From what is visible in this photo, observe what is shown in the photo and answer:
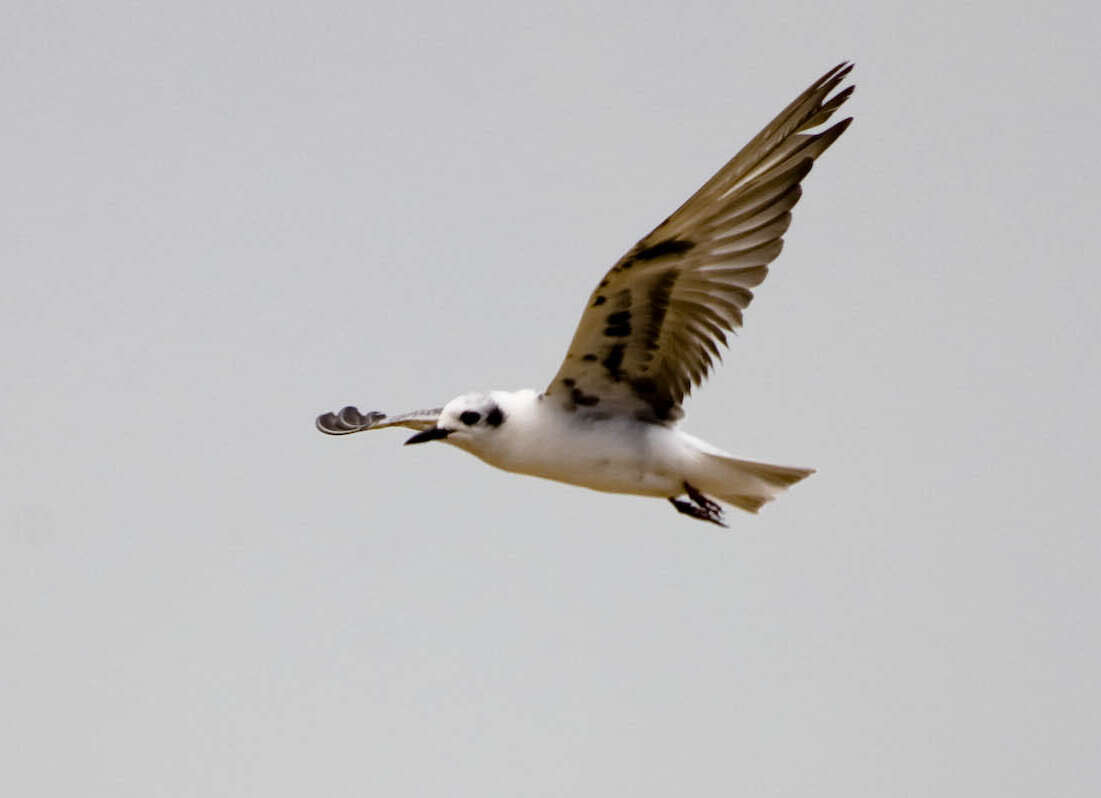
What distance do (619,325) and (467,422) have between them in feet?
2.80

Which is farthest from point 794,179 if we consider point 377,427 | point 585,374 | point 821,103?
point 377,427

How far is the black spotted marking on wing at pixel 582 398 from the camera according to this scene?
10.4 meters

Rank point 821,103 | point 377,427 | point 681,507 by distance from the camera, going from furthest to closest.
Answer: point 377,427 < point 681,507 < point 821,103

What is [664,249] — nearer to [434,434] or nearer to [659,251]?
[659,251]

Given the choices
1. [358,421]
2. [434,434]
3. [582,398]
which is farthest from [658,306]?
[358,421]

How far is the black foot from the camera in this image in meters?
10.7

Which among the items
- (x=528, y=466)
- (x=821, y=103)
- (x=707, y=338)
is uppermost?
(x=821, y=103)

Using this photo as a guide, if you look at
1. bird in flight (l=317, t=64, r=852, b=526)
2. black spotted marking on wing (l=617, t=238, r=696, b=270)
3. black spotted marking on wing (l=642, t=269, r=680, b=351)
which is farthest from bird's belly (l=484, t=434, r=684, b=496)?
black spotted marking on wing (l=617, t=238, r=696, b=270)

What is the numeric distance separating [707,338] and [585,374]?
2.06ft

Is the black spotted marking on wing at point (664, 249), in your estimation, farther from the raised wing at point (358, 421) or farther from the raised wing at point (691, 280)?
the raised wing at point (358, 421)

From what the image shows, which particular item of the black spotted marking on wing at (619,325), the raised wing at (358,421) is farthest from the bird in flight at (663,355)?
the raised wing at (358,421)

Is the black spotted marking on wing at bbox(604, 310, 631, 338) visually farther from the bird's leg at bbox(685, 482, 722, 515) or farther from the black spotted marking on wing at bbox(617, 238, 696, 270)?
the bird's leg at bbox(685, 482, 722, 515)

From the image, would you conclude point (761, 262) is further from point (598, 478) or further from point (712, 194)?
point (598, 478)

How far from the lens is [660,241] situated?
10031mm
